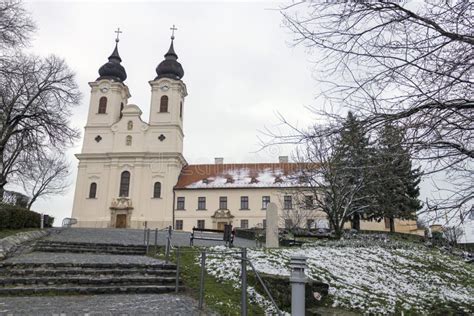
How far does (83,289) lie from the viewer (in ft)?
27.4

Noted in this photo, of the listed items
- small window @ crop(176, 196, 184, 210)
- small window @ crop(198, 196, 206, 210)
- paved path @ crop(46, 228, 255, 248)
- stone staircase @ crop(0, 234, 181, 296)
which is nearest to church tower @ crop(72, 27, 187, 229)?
small window @ crop(176, 196, 184, 210)

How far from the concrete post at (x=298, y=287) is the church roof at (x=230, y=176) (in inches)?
1485

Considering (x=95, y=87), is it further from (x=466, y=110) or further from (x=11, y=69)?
(x=466, y=110)

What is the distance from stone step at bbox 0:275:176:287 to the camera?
8.59m

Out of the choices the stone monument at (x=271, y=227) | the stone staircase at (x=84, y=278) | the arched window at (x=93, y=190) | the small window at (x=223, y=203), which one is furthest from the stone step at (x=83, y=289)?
the arched window at (x=93, y=190)

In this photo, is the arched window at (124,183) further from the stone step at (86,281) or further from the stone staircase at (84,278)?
the stone step at (86,281)

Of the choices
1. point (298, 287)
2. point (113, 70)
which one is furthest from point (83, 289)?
point (113, 70)

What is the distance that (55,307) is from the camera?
274 inches

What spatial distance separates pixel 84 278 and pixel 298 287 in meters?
6.26

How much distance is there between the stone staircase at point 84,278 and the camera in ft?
27.3

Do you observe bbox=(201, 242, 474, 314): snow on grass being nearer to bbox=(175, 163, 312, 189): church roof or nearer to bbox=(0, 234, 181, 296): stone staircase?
bbox=(0, 234, 181, 296): stone staircase

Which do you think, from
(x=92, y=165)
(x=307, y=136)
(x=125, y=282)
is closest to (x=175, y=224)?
(x=92, y=165)

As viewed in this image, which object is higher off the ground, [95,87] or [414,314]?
[95,87]

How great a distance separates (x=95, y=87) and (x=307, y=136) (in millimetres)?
47491
